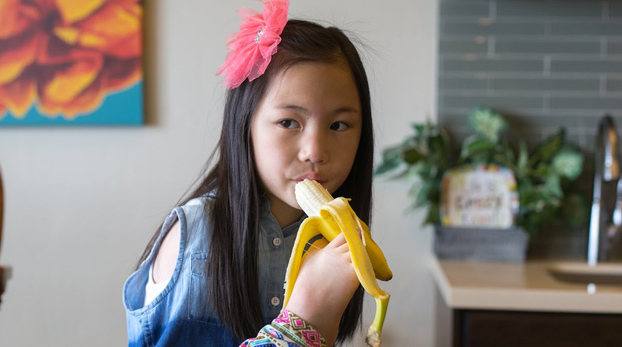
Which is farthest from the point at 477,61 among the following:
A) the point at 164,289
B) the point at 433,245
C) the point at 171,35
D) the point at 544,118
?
the point at 164,289

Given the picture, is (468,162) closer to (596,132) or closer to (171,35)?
(596,132)

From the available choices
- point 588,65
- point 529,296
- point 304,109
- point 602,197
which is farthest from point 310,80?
point 588,65

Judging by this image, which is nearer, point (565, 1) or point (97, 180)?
point (565, 1)

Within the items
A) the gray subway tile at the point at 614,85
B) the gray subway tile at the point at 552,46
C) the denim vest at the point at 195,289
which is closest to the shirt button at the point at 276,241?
the denim vest at the point at 195,289

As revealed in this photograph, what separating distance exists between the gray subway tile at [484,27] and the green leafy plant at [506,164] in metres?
0.27

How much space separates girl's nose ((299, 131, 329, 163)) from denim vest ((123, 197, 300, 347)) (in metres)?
0.14

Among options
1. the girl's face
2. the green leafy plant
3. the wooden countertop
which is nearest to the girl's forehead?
the girl's face

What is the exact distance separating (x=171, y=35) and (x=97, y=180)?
573 mm

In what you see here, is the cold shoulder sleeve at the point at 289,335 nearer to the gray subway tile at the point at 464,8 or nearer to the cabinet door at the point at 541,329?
the cabinet door at the point at 541,329

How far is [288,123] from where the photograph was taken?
713 mm

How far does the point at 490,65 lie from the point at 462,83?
0.36ft

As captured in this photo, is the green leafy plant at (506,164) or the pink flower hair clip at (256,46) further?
the green leafy plant at (506,164)

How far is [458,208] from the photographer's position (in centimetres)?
200

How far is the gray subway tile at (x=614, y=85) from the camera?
2033mm
